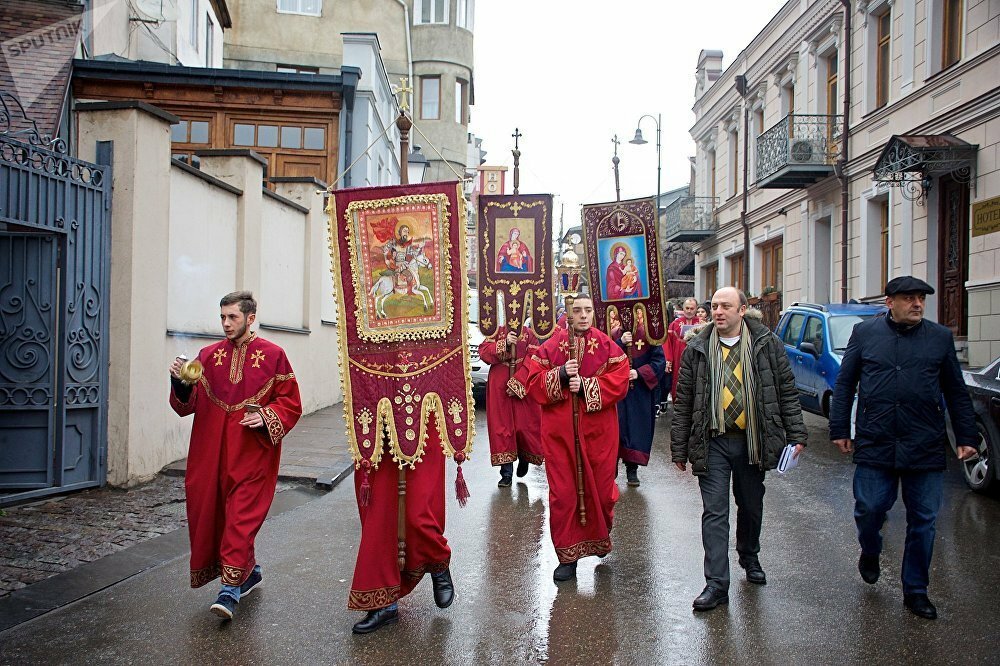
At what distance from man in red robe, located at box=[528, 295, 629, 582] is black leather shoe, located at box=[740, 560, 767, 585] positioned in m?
0.92

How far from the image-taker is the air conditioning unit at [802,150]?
2114cm

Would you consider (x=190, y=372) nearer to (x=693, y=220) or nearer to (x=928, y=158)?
(x=928, y=158)

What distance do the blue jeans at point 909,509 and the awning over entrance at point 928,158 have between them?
11.3 meters

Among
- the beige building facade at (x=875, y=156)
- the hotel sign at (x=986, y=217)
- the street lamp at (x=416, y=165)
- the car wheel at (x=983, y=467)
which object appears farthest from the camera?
the street lamp at (x=416, y=165)

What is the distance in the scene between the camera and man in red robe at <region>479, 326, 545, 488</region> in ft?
31.2

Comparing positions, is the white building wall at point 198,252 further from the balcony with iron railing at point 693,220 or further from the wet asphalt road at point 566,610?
the balcony with iron railing at point 693,220

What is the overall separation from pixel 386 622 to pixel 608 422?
217 cm

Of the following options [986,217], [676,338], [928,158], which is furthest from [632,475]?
[928,158]

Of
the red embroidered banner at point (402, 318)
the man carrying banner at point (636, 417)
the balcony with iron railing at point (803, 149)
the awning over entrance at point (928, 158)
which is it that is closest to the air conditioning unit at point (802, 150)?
the balcony with iron railing at point (803, 149)

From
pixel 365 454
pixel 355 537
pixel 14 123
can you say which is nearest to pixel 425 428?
pixel 365 454

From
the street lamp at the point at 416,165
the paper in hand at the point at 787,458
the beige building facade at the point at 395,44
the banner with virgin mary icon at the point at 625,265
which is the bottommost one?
the paper in hand at the point at 787,458

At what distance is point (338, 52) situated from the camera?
27.6 m

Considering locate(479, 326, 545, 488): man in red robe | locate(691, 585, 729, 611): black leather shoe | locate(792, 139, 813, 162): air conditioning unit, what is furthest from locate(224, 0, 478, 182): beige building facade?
locate(691, 585, 729, 611): black leather shoe

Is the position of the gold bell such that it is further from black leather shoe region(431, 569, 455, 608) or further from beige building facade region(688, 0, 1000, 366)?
beige building facade region(688, 0, 1000, 366)
